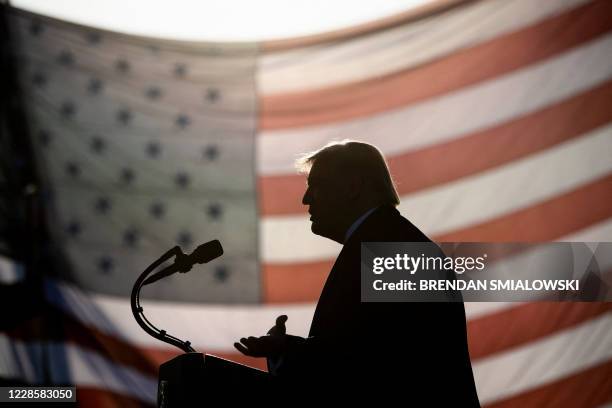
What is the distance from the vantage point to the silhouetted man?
3.59 ft

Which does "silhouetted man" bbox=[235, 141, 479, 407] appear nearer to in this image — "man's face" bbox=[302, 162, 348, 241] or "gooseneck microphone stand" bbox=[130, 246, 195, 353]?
"man's face" bbox=[302, 162, 348, 241]

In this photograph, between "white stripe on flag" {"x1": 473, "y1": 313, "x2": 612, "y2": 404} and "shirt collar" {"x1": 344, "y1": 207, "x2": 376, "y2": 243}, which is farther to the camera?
"white stripe on flag" {"x1": 473, "y1": 313, "x2": 612, "y2": 404}

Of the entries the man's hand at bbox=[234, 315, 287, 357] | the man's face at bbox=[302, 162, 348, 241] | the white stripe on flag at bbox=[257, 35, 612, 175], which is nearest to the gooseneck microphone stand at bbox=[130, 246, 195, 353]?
the man's hand at bbox=[234, 315, 287, 357]

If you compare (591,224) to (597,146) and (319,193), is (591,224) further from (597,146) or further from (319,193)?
(319,193)

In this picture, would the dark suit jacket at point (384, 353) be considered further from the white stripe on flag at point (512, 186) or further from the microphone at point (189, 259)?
the white stripe on flag at point (512, 186)

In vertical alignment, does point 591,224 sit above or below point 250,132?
below

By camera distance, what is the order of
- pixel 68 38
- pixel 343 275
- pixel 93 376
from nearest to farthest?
pixel 343 275
pixel 93 376
pixel 68 38

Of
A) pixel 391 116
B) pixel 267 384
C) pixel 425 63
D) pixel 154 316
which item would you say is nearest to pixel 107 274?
pixel 154 316

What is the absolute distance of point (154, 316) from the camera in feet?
8.93

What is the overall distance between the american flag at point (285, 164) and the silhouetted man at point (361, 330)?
53.5 inches

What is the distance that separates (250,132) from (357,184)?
61.1 inches

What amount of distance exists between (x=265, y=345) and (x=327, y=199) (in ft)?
1.53

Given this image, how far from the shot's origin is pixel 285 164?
292cm

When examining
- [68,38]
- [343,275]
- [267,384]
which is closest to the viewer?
[267,384]
